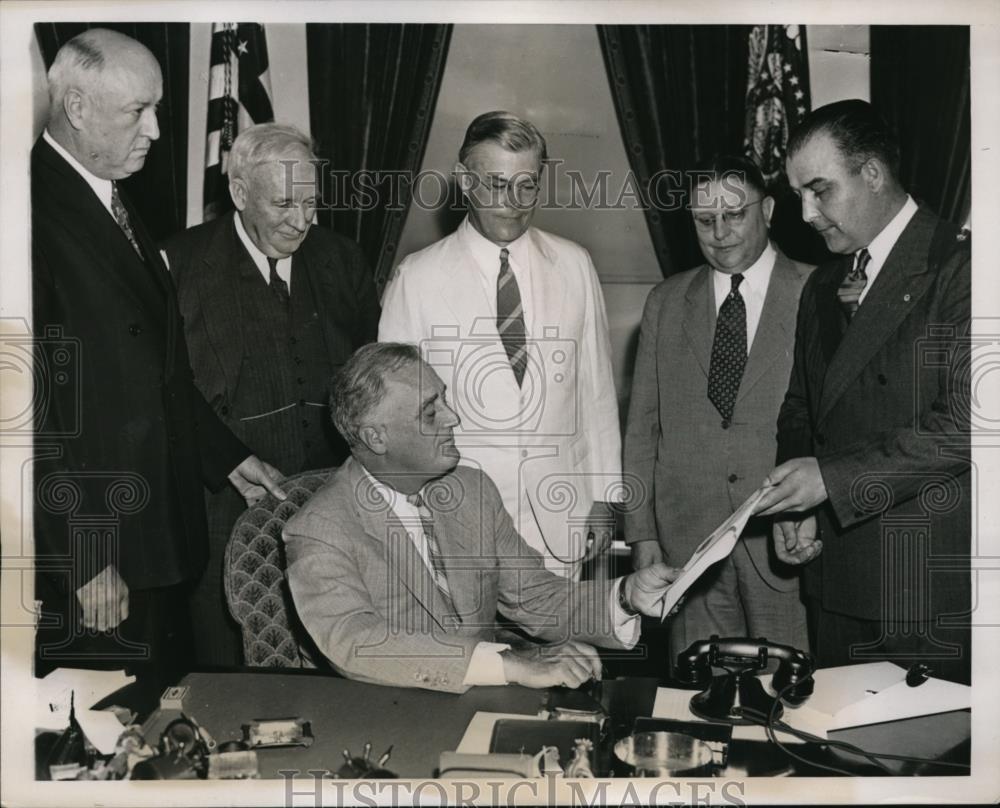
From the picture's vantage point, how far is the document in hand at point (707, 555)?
2859mm

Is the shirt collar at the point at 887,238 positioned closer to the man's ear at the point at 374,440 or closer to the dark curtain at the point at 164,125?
the man's ear at the point at 374,440


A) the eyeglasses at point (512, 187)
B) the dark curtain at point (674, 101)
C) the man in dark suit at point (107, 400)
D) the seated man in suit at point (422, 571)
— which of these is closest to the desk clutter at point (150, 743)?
the man in dark suit at point (107, 400)

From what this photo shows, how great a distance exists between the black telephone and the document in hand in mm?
159

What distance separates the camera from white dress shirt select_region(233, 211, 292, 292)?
10.4 feet

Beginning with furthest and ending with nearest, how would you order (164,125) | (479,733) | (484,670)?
(164,125) → (484,670) → (479,733)

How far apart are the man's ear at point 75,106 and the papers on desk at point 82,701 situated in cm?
171

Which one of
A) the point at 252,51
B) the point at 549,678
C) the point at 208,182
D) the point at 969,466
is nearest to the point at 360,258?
the point at 208,182

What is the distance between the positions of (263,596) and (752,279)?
6.03 feet

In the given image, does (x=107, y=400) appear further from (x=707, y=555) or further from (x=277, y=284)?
(x=707, y=555)

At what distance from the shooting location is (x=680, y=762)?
101 inches

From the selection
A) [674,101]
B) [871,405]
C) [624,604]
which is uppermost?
[674,101]

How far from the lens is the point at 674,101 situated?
10.5 feet

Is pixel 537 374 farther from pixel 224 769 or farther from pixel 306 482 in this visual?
pixel 224 769

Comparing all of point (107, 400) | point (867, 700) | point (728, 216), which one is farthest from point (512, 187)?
point (867, 700)
